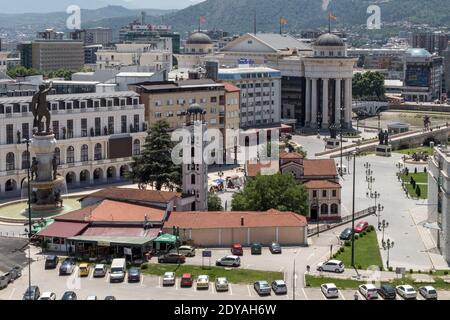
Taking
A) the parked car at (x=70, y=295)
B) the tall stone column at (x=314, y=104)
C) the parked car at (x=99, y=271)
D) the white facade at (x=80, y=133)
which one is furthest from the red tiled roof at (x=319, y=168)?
the tall stone column at (x=314, y=104)

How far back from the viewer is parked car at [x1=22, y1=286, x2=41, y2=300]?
111 feet

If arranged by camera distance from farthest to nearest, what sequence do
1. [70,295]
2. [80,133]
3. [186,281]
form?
[80,133], [186,281], [70,295]

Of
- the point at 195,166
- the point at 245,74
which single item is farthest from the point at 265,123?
the point at 195,166

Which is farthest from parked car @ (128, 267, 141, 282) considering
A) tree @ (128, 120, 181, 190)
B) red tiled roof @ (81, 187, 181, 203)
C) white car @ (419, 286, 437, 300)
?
tree @ (128, 120, 181, 190)

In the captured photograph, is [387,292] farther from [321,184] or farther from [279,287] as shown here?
[321,184]

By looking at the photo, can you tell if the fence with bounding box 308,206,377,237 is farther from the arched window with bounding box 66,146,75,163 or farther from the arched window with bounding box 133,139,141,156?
the arched window with bounding box 66,146,75,163

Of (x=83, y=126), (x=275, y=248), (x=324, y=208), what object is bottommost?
(x=324, y=208)

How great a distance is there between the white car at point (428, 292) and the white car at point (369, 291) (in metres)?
2.19

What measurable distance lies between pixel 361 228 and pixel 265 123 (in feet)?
190

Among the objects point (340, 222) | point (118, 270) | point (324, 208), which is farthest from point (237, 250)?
point (324, 208)

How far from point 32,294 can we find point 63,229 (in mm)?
12920

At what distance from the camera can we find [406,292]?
35719 mm

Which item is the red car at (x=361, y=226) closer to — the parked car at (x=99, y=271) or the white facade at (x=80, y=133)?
the parked car at (x=99, y=271)

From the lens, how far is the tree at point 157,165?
60747 millimetres
